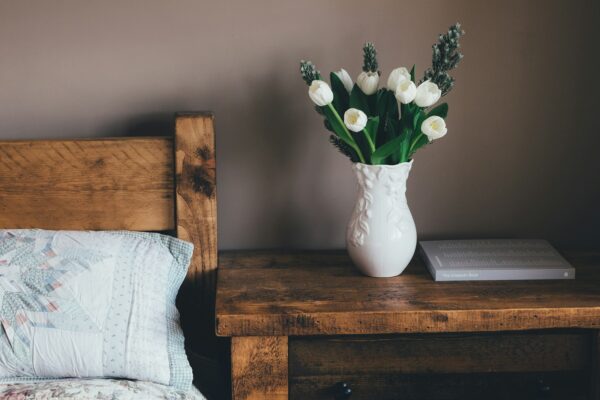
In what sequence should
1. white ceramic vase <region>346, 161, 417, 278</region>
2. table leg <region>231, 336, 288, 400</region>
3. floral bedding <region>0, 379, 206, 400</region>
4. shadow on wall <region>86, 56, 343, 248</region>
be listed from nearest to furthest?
1. floral bedding <region>0, 379, 206, 400</region>
2. table leg <region>231, 336, 288, 400</region>
3. white ceramic vase <region>346, 161, 417, 278</region>
4. shadow on wall <region>86, 56, 343, 248</region>

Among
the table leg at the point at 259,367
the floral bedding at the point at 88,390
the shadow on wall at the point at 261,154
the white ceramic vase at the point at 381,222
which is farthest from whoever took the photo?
the shadow on wall at the point at 261,154

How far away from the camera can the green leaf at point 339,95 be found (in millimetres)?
1429

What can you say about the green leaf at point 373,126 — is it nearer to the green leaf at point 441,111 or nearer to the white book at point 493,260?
the green leaf at point 441,111

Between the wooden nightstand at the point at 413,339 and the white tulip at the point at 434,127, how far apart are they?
32 centimetres

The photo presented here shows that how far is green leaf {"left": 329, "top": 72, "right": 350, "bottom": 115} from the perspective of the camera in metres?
1.43

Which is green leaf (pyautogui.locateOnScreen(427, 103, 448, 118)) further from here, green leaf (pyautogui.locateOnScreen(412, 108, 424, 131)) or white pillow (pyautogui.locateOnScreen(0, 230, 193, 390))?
white pillow (pyautogui.locateOnScreen(0, 230, 193, 390))

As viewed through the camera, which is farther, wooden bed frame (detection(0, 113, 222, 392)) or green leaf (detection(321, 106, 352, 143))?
wooden bed frame (detection(0, 113, 222, 392))

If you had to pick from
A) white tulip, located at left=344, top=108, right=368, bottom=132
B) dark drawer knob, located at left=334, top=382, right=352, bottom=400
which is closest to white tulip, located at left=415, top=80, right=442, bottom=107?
white tulip, located at left=344, top=108, right=368, bottom=132

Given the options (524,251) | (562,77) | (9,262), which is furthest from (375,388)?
(562,77)

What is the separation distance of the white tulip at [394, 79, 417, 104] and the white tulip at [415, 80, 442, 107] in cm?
Answer: 1

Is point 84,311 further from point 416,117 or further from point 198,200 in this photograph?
point 416,117

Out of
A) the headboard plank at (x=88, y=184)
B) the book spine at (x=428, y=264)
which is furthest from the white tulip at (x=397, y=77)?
the headboard plank at (x=88, y=184)

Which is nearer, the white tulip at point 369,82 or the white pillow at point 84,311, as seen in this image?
the white pillow at point 84,311

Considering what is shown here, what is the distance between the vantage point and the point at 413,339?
4.43 ft
